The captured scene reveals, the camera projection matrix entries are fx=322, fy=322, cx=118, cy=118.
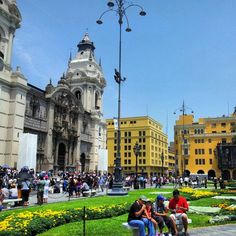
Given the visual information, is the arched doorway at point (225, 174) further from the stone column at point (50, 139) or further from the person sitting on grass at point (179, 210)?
the person sitting on grass at point (179, 210)

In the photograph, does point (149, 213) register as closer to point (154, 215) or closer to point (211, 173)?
point (154, 215)

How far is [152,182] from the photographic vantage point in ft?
178

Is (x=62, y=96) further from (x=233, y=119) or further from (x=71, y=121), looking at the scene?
(x=233, y=119)

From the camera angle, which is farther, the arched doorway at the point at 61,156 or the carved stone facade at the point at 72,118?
the arched doorway at the point at 61,156

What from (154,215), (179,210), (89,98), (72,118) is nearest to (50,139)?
(72,118)

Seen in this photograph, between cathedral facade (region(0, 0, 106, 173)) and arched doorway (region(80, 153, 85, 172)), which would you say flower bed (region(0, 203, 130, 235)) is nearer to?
cathedral facade (region(0, 0, 106, 173))

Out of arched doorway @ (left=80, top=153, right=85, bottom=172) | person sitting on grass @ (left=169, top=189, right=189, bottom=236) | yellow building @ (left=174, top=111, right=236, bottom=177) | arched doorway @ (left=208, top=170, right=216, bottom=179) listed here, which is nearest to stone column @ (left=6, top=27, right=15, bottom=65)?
arched doorway @ (left=80, top=153, right=85, bottom=172)

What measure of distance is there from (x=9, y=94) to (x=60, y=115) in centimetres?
1303

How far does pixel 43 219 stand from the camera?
11.6 meters

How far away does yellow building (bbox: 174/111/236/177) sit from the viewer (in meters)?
81.1

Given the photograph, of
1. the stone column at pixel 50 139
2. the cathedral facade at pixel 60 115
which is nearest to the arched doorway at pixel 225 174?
the cathedral facade at pixel 60 115

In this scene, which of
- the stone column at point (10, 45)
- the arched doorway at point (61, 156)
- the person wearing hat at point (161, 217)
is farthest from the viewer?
the arched doorway at point (61, 156)

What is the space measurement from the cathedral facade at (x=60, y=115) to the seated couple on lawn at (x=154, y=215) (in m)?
31.9

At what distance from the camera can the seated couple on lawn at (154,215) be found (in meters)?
9.25
